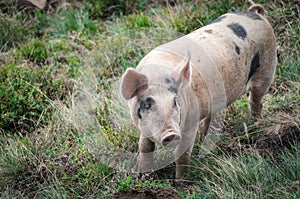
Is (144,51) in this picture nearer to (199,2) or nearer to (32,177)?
(199,2)

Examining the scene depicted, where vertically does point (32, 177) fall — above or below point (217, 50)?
below

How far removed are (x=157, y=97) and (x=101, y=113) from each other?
1.66m

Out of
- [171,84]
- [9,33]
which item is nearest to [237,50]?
[171,84]

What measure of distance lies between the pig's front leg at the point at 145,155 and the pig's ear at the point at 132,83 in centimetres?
62

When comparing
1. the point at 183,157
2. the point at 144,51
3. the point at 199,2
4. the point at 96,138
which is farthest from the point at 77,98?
the point at 199,2

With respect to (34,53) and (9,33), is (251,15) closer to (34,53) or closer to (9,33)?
(34,53)

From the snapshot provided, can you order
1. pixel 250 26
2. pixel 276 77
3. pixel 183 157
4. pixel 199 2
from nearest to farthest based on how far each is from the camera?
pixel 183 157 < pixel 250 26 < pixel 276 77 < pixel 199 2

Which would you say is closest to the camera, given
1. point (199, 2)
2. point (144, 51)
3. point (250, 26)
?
point (250, 26)

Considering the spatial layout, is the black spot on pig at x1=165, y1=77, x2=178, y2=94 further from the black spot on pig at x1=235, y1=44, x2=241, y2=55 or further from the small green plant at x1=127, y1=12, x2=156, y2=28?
the small green plant at x1=127, y1=12, x2=156, y2=28

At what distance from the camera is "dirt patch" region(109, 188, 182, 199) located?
3.55m

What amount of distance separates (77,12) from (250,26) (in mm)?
3486

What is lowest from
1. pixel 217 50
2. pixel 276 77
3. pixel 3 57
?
pixel 276 77

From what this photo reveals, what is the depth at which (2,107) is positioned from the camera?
5.02 meters

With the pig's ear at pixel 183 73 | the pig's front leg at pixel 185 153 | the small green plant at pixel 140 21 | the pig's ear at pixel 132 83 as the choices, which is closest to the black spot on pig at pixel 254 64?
the pig's front leg at pixel 185 153
